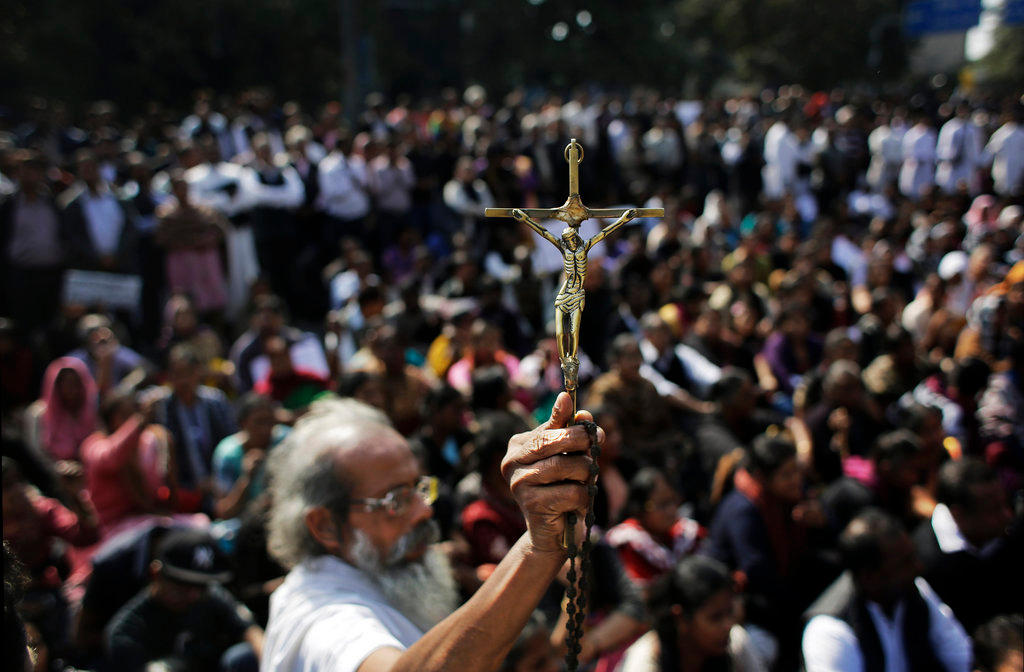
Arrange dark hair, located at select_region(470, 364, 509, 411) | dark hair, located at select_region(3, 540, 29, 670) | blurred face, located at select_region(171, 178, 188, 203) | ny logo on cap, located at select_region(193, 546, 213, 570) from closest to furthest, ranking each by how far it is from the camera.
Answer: dark hair, located at select_region(3, 540, 29, 670), ny logo on cap, located at select_region(193, 546, 213, 570), dark hair, located at select_region(470, 364, 509, 411), blurred face, located at select_region(171, 178, 188, 203)

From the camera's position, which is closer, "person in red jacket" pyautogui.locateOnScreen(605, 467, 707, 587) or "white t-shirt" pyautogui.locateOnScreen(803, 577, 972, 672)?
"white t-shirt" pyautogui.locateOnScreen(803, 577, 972, 672)

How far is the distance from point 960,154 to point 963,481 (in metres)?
11.5

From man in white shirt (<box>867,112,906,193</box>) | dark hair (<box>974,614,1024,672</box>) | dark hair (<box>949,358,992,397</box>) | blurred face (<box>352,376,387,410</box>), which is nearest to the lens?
dark hair (<box>974,614,1024,672</box>)

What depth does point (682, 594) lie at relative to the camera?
3354 millimetres

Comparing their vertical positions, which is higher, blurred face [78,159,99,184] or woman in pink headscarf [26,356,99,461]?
blurred face [78,159,99,184]

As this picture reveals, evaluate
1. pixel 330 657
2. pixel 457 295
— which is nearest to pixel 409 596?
pixel 330 657

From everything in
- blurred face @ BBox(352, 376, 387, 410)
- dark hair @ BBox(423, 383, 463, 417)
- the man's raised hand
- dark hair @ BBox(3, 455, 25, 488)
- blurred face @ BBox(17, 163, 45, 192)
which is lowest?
dark hair @ BBox(3, 455, 25, 488)

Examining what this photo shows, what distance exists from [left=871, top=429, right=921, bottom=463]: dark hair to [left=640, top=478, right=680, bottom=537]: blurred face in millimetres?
1309

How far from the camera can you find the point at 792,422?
597 centimetres

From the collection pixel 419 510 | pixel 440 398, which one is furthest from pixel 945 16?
pixel 419 510

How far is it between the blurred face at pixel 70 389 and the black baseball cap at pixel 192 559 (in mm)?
2335

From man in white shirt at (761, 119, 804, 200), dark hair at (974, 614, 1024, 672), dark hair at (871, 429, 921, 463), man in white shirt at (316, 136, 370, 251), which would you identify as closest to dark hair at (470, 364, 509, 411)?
dark hair at (871, 429, 921, 463)

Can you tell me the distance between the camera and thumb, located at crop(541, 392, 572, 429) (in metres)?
1.66

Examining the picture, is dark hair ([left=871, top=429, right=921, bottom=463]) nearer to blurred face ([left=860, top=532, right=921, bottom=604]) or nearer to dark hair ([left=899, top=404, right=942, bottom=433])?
dark hair ([left=899, top=404, right=942, bottom=433])
